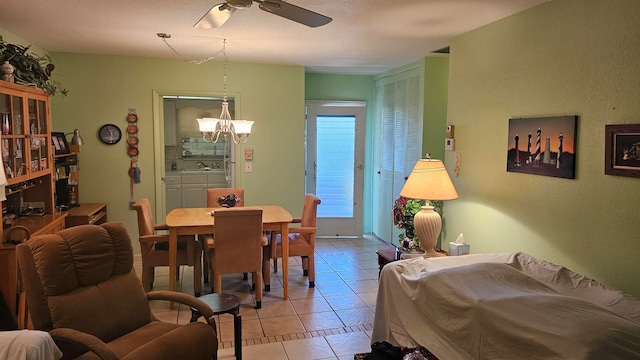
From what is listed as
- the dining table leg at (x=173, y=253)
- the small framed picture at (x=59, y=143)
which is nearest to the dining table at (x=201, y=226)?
the dining table leg at (x=173, y=253)

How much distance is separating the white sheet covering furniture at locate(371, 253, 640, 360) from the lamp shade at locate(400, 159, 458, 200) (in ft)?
1.80

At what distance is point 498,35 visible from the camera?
3.40m

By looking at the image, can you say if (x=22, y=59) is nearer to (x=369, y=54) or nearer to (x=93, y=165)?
(x=93, y=165)

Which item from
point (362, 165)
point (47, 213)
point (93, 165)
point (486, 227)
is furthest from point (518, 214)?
point (93, 165)

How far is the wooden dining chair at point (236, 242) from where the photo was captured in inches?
144

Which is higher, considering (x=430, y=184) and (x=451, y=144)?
(x=451, y=144)

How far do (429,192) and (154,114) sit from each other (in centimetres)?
350

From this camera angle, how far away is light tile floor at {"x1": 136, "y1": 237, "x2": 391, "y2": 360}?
3.17 meters

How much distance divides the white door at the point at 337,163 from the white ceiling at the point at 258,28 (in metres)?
1.19

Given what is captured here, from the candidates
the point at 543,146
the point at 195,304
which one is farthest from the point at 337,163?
the point at 195,304

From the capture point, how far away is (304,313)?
12.4 ft

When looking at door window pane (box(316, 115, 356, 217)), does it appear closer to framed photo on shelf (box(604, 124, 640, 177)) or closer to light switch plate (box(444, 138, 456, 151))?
light switch plate (box(444, 138, 456, 151))

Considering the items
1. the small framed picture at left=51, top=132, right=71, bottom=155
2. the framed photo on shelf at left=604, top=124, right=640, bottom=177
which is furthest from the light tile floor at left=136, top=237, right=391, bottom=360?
the framed photo on shelf at left=604, top=124, right=640, bottom=177

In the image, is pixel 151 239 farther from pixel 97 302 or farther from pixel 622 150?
pixel 622 150
